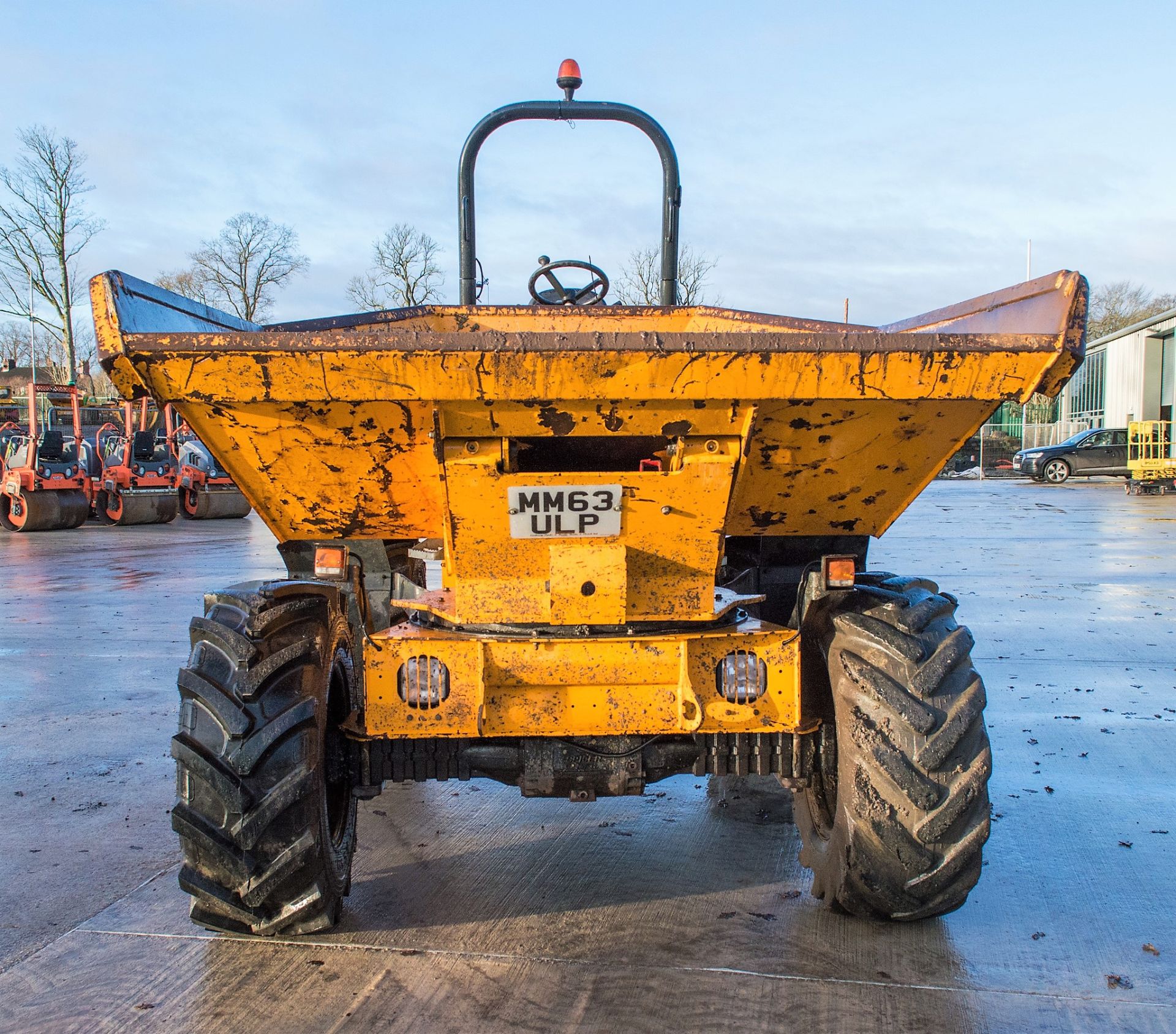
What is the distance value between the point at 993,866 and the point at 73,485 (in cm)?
1724

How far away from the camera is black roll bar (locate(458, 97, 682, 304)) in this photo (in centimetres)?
458

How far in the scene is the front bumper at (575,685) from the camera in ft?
9.23

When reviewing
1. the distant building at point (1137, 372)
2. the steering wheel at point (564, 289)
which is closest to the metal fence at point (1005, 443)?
the distant building at point (1137, 372)

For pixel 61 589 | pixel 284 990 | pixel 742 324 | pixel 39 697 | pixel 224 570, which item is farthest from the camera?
pixel 224 570

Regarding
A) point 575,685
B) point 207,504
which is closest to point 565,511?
point 575,685

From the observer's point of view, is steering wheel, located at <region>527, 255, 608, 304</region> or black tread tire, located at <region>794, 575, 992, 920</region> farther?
steering wheel, located at <region>527, 255, 608, 304</region>

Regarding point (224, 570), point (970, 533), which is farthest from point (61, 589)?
point (970, 533)

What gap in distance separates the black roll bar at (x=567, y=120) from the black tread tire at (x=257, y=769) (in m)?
2.52

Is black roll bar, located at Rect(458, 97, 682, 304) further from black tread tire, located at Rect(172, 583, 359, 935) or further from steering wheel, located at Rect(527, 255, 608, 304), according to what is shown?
black tread tire, located at Rect(172, 583, 359, 935)

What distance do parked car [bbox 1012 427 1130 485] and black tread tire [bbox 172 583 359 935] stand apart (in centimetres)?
2984

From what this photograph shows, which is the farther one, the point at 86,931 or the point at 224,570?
the point at 224,570

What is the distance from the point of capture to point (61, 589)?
10.0m

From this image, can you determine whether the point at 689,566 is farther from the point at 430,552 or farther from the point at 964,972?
the point at 964,972

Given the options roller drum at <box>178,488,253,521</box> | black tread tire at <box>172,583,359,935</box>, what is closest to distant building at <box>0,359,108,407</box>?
roller drum at <box>178,488,253,521</box>
